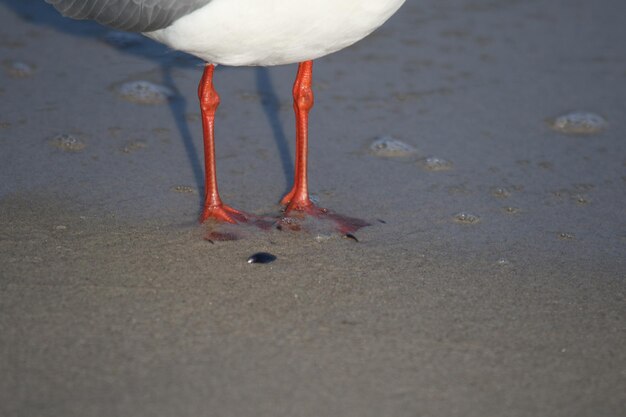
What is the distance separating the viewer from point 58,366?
9.60 ft

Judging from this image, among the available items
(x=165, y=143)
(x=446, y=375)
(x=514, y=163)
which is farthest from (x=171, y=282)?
(x=514, y=163)

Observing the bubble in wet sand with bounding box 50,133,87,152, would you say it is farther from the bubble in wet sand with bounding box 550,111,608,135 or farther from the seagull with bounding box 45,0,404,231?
the bubble in wet sand with bounding box 550,111,608,135

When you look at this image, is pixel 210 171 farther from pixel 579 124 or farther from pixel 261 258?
pixel 579 124

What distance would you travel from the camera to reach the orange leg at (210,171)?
4098 mm

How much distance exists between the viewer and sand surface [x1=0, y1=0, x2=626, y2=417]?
2.96m

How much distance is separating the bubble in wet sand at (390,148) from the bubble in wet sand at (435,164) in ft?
0.37

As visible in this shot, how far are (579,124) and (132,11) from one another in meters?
2.56

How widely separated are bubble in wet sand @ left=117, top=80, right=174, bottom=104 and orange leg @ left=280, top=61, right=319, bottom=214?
A: 1.21 meters

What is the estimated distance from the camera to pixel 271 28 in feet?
11.6

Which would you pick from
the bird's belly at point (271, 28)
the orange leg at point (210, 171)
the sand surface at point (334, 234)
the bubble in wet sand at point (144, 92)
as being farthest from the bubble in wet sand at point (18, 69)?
the bird's belly at point (271, 28)

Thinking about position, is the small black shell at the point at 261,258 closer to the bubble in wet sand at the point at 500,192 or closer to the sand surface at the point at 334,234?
the sand surface at the point at 334,234

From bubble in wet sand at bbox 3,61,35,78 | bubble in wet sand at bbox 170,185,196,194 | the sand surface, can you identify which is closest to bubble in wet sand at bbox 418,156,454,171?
the sand surface

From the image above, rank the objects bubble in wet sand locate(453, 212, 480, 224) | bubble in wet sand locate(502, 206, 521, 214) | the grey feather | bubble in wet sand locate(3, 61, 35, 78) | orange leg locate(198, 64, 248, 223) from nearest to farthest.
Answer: the grey feather
orange leg locate(198, 64, 248, 223)
bubble in wet sand locate(453, 212, 480, 224)
bubble in wet sand locate(502, 206, 521, 214)
bubble in wet sand locate(3, 61, 35, 78)

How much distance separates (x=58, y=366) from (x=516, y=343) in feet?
4.93
